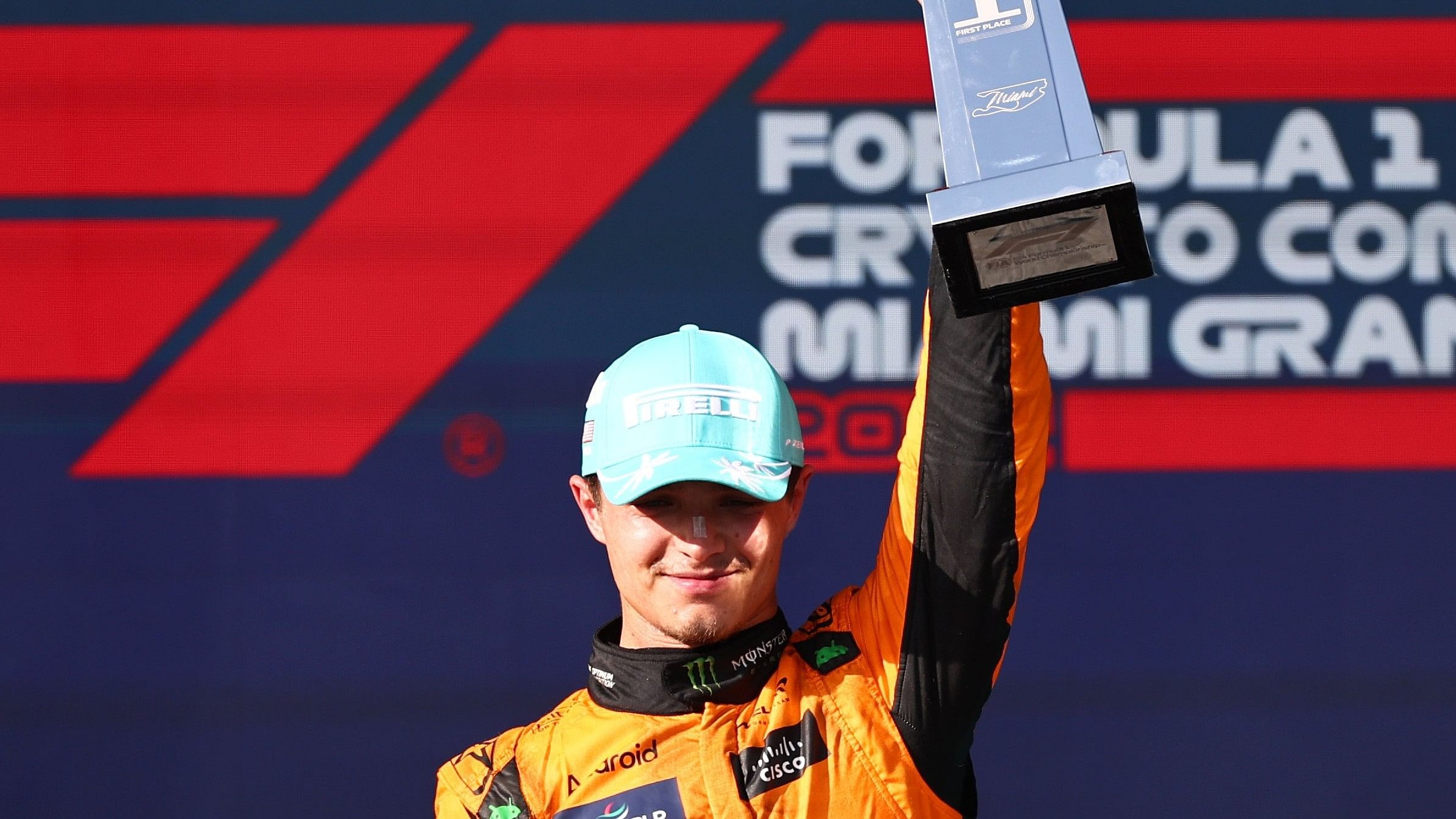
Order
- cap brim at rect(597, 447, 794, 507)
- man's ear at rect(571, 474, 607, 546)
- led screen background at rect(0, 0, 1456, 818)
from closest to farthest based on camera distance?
cap brim at rect(597, 447, 794, 507)
man's ear at rect(571, 474, 607, 546)
led screen background at rect(0, 0, 1456, 818)

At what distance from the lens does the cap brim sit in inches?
39.9

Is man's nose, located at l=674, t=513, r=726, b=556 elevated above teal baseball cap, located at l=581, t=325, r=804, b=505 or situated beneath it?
situated beneath

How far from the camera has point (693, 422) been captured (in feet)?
3.42

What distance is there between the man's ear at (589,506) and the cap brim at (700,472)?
0.08m

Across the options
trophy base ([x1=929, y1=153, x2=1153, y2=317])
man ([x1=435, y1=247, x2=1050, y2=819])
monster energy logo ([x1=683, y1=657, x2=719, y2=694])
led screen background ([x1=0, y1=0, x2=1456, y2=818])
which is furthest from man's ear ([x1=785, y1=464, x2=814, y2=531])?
led screen background ([x1=0, y1=0, x2=1456, y2=818])

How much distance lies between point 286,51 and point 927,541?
4.25 feet

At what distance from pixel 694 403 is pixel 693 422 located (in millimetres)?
17

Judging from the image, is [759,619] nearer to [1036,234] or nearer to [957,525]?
[957,525]

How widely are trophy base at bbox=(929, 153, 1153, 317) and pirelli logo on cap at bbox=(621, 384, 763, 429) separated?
201 millimetres

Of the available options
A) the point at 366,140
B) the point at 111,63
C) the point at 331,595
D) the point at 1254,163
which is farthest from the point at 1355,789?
the point at 111,63

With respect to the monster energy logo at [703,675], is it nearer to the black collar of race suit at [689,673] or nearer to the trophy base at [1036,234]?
the black collar of race suit at [689,673]

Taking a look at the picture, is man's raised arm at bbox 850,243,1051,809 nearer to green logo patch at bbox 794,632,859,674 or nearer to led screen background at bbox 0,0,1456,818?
green logo patch at bbox 794,632,859,674

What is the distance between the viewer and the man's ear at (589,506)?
1119 millimetres

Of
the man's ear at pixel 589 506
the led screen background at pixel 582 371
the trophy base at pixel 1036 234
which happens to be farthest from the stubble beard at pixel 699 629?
the led screen background at pixel 582 371
